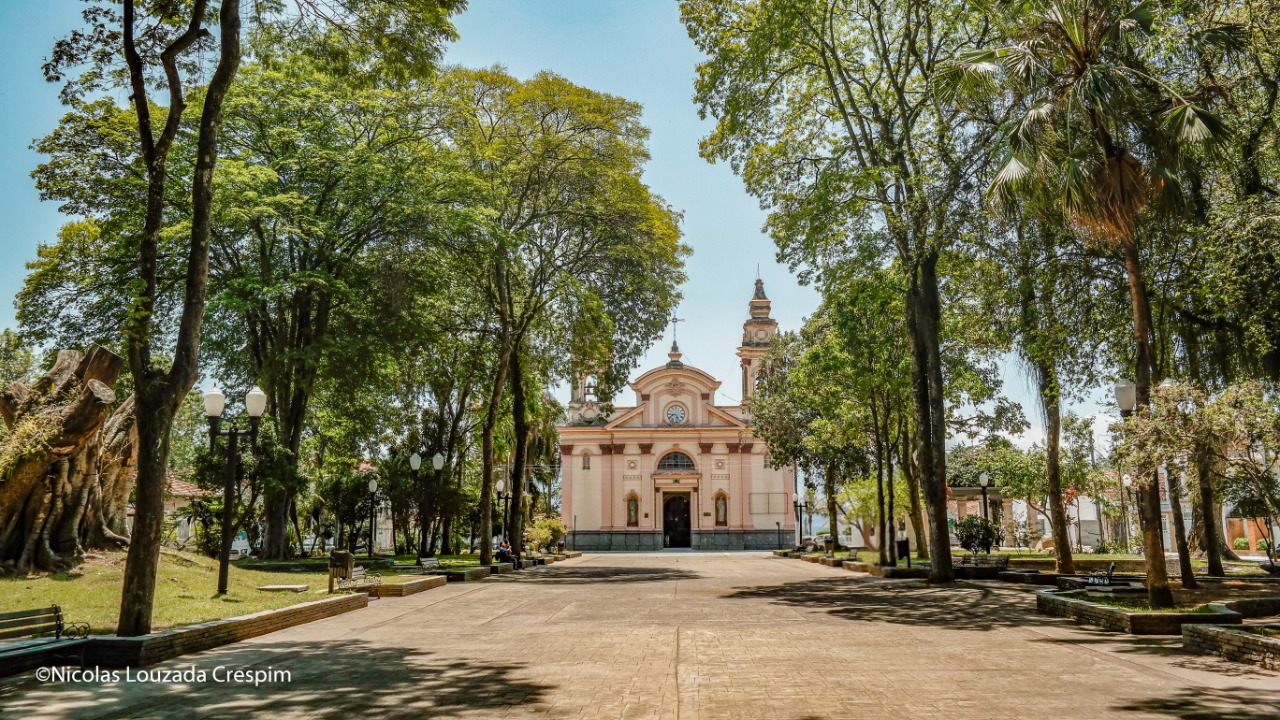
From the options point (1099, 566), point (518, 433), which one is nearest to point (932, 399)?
point (1099, 566)

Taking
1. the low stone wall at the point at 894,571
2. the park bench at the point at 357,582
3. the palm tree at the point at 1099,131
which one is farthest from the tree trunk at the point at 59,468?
the low stone wall at the point at 894,571

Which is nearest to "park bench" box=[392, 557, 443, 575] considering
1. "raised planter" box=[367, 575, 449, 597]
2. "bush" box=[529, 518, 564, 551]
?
"raised planter" box=[367, 575, 449, 597]

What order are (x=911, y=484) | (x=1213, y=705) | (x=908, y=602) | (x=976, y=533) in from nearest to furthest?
1. (x=1213, y=705)
2. (x=908, y=602)
3. (x=911, y=484)
4. (x=976, y=533)

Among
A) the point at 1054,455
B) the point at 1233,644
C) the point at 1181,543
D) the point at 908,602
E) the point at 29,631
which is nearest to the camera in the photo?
the point at 29,631

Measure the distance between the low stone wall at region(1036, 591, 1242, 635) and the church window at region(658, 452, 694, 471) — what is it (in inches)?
1823

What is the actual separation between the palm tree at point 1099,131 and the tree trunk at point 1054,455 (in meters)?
5.88

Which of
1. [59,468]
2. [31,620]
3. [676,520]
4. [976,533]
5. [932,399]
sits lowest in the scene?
[31,620]

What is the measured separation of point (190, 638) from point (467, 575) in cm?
1362

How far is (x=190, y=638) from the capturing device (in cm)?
960

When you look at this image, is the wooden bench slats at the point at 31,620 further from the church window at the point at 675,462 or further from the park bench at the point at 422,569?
the church window at the point at 675,462

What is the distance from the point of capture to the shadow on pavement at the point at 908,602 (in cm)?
1277

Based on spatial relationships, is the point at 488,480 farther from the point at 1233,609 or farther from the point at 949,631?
the point at 1233,609

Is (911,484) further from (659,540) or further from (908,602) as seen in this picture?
(659,540)

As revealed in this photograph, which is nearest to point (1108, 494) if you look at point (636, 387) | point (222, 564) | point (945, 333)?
point (636, 387)
